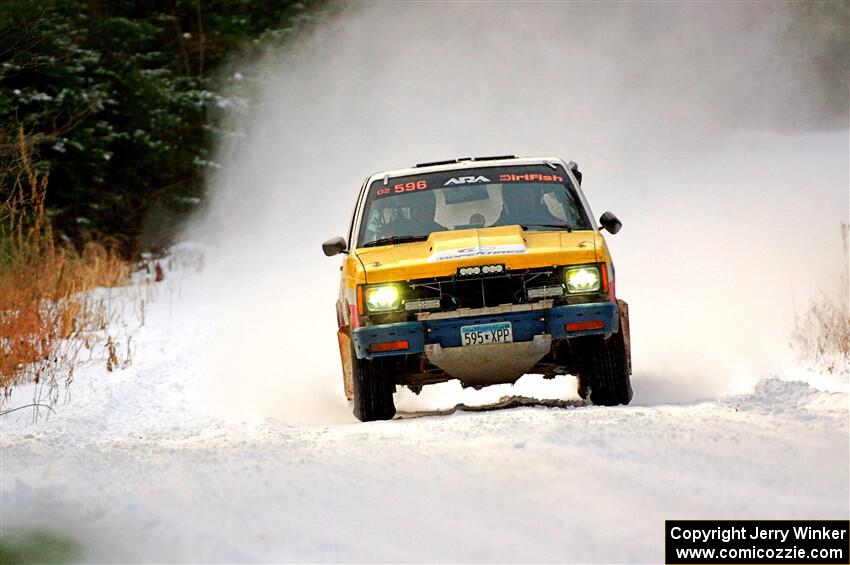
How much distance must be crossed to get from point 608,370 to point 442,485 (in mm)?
3275

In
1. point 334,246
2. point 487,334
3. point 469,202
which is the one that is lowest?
point 487,334

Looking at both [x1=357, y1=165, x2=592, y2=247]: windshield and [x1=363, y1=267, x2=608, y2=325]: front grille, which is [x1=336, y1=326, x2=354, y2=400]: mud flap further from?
[x1=363, y1=267, x2=608, y2=325]: front grille

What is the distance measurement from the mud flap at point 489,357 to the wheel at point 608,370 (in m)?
0.46

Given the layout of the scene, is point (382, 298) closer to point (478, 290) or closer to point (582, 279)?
point (478, 290)

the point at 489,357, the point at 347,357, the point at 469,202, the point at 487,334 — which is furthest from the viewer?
the point at 469,202

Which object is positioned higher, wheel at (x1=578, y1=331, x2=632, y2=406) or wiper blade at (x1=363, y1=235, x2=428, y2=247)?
wiper blade at (x1=363, y1=235, x2=428, y2=247)

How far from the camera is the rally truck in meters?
8.02

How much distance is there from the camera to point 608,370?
8414 millimetres

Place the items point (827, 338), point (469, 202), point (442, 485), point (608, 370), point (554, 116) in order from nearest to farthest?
point (442, 485) < point (608, 370) < point (469, 202) < point (827, 338) < point (554, 116)

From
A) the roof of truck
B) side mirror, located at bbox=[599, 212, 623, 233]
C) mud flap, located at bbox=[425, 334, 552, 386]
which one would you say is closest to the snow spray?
the roof of truck

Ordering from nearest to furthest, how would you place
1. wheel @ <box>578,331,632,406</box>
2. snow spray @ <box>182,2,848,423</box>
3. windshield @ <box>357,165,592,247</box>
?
wheel @ <box>578,331,632,406</box>
windshield @ <box>357,165,592,247</box>
snow spray @ <box>182,2,848,423</box>

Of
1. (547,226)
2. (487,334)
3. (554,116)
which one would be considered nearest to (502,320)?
(487,334)

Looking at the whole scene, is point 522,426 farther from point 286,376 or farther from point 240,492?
point 286,376

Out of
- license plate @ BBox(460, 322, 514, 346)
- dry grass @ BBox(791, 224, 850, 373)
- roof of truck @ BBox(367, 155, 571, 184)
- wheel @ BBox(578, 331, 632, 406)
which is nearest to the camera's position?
license plate @ BBox(460, 322, 514, 346)
